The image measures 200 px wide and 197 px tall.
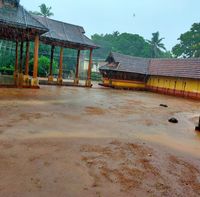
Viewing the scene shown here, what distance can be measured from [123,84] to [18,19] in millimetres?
17163

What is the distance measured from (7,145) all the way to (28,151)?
568mm

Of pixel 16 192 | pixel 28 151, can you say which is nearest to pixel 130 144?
pixel 28 151

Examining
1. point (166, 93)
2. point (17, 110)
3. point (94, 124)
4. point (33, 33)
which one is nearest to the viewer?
point (94, 124)

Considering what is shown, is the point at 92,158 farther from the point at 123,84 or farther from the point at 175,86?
the point at 123,84

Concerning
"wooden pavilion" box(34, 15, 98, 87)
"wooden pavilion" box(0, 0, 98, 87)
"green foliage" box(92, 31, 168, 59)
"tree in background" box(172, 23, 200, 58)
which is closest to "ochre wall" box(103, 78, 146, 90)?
"wooden pavilion" box(34, 15, 98, 87)

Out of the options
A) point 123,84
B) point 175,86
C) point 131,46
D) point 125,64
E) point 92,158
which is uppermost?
point 131,46

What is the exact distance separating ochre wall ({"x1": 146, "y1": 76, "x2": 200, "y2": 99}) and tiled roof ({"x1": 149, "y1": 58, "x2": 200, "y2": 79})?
0.59 metres

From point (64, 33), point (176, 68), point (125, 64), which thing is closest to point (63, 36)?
point (64, 33)

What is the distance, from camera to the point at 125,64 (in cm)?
3123

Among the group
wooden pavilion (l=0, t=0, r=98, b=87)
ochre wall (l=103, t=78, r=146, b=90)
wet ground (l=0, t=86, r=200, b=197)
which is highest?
wooden pavilion (l=0, t=0, r=98, b=87)

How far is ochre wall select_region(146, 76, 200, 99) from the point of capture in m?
24.8

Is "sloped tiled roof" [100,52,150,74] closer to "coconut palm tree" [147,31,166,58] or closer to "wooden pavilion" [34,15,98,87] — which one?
"wooden pavilion" [34,15,98,87]

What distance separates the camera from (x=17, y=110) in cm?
955

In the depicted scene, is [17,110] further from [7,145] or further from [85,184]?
[85,184]
